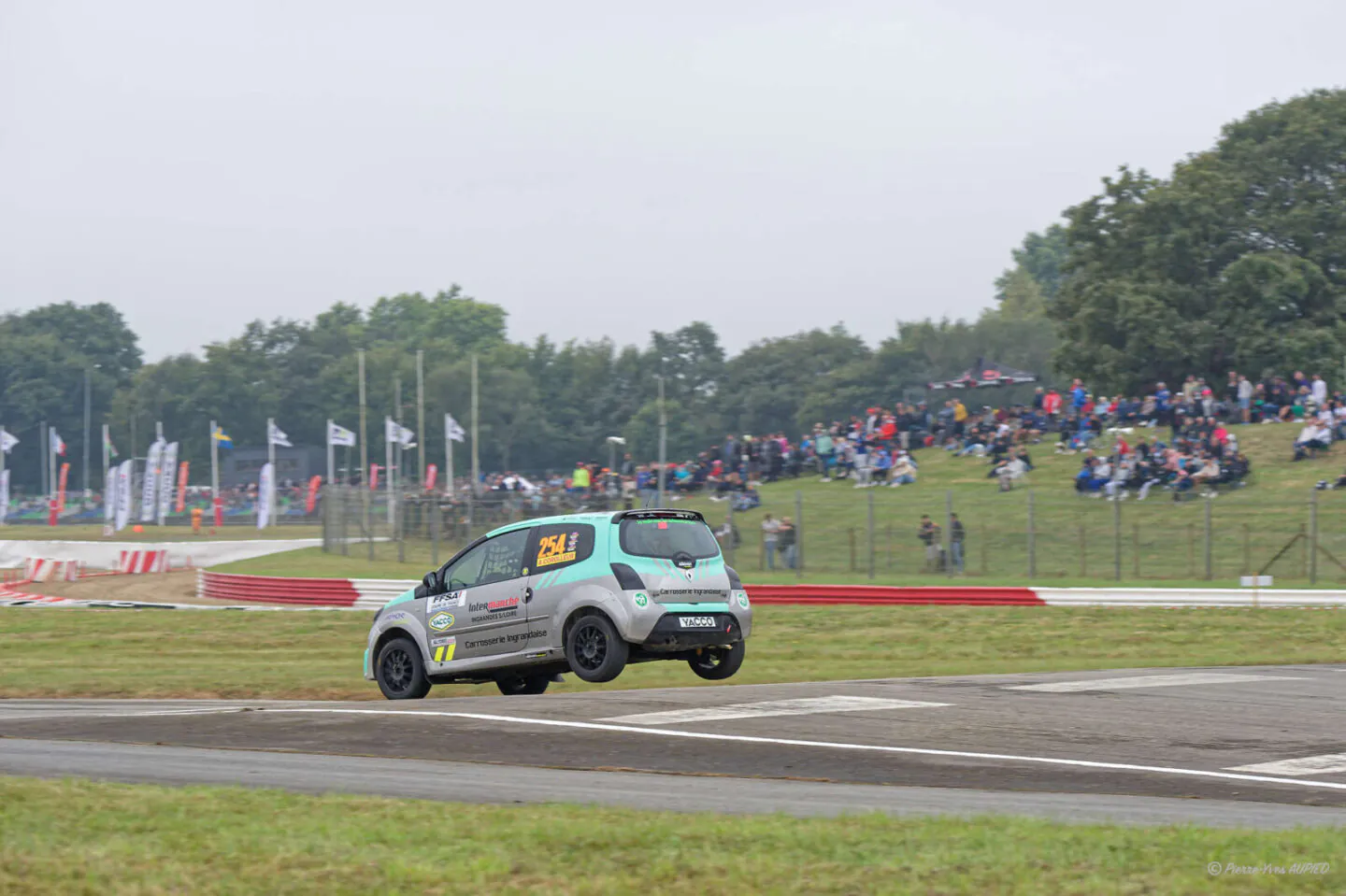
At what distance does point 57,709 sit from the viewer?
1489cm

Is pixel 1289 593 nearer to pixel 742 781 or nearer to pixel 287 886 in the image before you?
pixel 742 781

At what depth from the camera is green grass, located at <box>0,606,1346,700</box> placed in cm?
1755

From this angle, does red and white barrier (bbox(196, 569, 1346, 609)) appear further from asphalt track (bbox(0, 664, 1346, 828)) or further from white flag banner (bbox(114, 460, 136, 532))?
white flag banner (bbox(114, 460, 136, 532))

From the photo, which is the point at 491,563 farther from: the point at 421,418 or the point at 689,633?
the point at 421,418

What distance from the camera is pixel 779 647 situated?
2197cm

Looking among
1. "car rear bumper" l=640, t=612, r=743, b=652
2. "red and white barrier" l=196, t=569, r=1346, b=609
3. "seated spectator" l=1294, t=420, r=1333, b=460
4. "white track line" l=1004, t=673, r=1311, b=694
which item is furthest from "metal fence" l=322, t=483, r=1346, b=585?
"car rear bumper" l=640, t=612, r=743, b=652

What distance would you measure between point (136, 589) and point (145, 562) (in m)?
7.21

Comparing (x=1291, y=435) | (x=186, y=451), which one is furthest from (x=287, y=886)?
(x=186, y=451)

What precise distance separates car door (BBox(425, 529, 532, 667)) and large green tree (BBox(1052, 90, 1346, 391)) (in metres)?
39.6

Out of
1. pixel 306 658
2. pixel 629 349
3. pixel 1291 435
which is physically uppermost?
pixel 629 349

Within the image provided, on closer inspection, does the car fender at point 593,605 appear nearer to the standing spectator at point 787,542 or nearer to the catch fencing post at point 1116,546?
the catch fencing post at point 1116,546

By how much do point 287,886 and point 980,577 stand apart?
2787cm

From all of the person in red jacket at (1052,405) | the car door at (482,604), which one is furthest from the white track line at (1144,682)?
the person in red jacket at (1052,405)

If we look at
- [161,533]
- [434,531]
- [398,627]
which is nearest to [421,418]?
[161,533]
